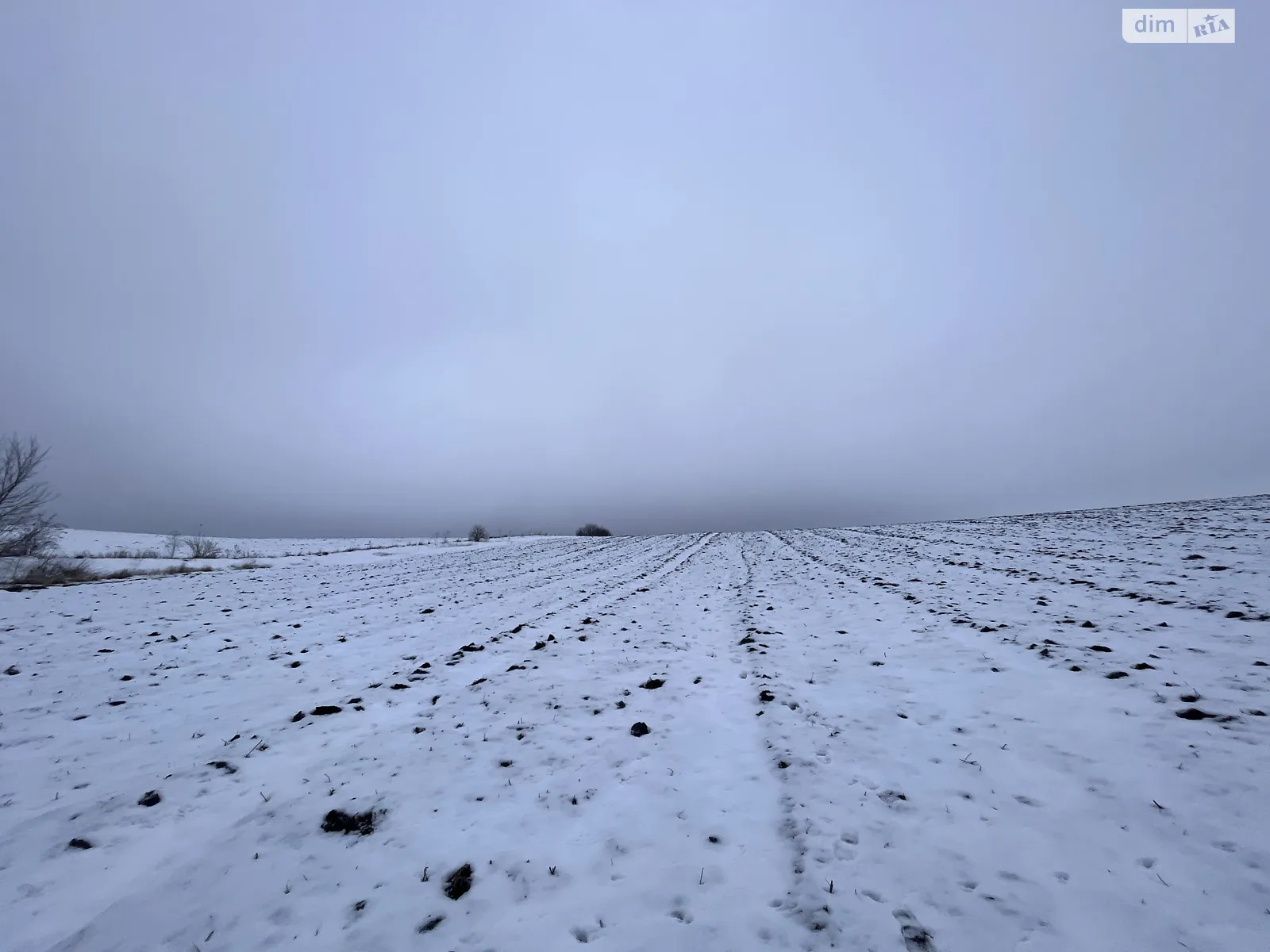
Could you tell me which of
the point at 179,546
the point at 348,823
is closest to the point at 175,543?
the point at 179,546

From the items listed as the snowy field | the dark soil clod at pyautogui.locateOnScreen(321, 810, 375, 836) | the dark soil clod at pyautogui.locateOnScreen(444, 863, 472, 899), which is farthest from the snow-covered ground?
the dark soil clod at pyautogui.locateOnScreen(444, 863, 472, 899)

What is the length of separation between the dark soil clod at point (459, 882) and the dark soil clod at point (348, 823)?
1.10 meters

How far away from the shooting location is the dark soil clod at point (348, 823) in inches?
167

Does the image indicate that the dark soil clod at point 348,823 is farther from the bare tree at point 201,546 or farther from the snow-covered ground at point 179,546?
the bare tree at point 201,546

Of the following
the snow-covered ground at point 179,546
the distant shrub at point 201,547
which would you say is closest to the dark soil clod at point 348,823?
the snow-covered ground at point 179,546

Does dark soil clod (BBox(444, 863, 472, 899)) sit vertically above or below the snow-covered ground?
above

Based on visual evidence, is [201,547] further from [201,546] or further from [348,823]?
[348,823]

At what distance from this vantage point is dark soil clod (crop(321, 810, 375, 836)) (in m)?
4.23

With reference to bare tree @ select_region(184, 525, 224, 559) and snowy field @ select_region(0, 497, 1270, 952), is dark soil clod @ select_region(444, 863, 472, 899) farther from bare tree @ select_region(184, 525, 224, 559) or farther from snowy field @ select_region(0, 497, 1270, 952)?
bare tree @ select_region(184, 525, 224, 559)

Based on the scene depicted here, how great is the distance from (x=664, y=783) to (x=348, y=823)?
3.04m

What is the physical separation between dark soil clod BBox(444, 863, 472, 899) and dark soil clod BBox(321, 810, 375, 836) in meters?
1.10

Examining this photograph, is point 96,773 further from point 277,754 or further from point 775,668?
point 775,668

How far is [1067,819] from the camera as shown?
3.91 metres

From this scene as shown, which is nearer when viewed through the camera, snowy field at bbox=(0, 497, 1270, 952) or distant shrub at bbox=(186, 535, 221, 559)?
snowy field at bbox=(0, 497, 1270, 952)
